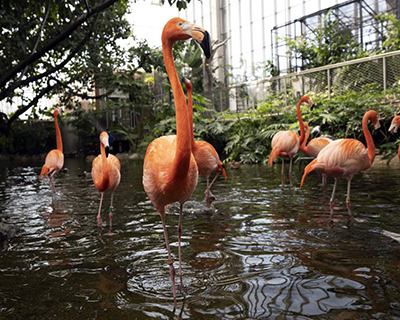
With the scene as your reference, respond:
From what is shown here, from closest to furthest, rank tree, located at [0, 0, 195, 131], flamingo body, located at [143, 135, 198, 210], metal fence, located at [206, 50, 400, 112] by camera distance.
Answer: flamingo body, located at [143, 135, 198, 210], tree, located at [0, 0, 195, 131], metal fence, located at [206, 50, 400, 112]

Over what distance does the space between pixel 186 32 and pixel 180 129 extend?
1.86 ft

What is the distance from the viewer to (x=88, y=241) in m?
3.97

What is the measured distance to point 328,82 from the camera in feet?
43.2

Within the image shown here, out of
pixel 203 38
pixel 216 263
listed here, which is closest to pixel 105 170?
pixel 216 263

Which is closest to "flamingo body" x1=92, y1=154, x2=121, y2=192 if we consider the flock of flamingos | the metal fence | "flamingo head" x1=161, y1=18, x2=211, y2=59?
the flock of flamingos

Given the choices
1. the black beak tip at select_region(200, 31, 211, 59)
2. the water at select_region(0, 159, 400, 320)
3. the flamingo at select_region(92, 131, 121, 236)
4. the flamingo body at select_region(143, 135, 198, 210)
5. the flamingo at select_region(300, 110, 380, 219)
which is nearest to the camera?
the black beak tip at select_region(200, 31, 211, 59)

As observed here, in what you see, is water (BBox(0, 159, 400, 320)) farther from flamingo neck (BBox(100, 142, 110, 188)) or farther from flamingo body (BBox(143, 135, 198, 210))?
flamingo body (BBox(143, 135, 198, 210))

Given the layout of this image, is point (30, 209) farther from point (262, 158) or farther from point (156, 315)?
point (262, 158)

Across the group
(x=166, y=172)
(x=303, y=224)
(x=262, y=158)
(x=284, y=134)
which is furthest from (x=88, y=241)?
(x=262, y=158)

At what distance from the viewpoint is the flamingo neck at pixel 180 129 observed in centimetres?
232

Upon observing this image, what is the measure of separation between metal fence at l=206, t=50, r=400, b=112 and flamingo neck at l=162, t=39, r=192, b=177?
10693 mm

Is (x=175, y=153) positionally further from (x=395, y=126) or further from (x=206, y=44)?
(x=395, y=126)

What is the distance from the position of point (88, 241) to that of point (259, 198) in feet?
9.68

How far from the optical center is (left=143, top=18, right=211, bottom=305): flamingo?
2.31 metres
